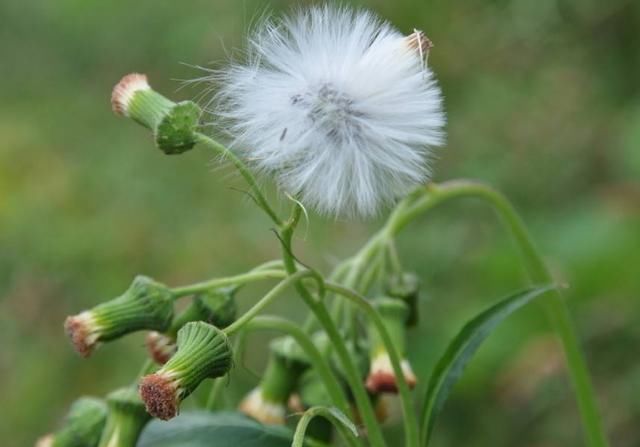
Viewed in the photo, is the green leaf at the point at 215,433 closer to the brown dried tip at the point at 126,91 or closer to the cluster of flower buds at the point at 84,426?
the cluster of flower buds at the point at 84,426

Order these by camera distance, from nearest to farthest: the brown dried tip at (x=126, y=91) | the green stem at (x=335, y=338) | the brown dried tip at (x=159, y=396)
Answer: the brown dried tip at (x=159, y=396)
the green stem at (x=335, y=338)
the brown dried tip at (x=126, y=91)

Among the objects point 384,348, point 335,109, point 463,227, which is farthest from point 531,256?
point 463,227

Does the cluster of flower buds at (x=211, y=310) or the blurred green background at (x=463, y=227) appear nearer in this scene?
the cluster of flower buds at (x=211, y=310)

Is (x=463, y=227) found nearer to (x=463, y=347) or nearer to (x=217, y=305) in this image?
(x=463, y=347)

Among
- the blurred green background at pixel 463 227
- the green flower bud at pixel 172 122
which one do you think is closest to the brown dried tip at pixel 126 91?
the green flower bud at pixel 172 122

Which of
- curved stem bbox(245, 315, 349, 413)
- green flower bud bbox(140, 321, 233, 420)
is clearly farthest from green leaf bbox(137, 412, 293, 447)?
A: green flower bud bbox(140, 321, 233, 420)

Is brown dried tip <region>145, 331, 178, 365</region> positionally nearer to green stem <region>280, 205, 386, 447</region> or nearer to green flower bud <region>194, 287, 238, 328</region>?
green flower bud <region>194, 287, 238, 328</region>

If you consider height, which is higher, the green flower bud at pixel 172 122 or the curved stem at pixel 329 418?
the green flower bud at pixel 172 122

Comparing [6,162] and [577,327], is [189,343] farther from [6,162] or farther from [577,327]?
[6,162]
